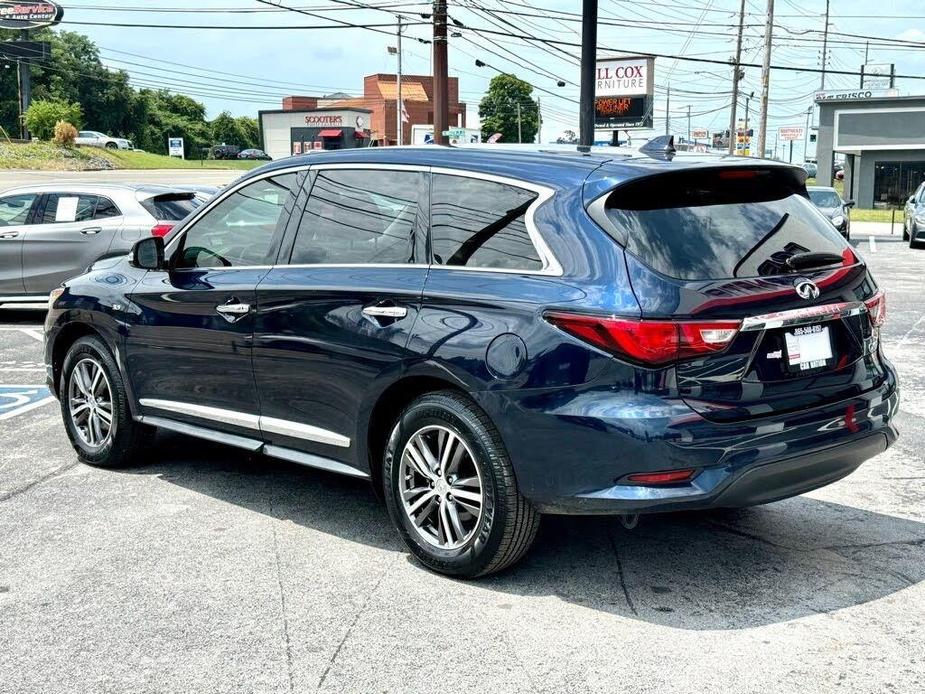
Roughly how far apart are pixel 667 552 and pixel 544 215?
167cm

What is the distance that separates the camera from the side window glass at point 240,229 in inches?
209

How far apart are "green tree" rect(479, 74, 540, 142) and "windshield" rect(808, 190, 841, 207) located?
10418 centimetres

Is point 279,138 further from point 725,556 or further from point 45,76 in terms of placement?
point 725,556

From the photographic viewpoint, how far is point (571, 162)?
4.38 metres

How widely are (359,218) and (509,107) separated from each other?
430 feet

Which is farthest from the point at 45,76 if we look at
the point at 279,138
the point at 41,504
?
the point at 41,504

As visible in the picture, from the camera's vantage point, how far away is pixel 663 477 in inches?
153

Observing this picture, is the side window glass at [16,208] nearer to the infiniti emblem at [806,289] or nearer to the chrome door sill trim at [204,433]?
the chrome door sill trim at [204,433]

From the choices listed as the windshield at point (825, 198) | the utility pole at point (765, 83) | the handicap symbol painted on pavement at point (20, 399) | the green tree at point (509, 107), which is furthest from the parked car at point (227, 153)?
the handicap symbol painted on pavement at point (20, 399)

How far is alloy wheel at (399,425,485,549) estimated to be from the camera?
4344mm

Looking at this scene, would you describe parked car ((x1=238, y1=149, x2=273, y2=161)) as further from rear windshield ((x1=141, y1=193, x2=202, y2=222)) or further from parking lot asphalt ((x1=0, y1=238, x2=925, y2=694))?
parking lot asphalt ((x1=0, y1=238, x2=925, y2=694))

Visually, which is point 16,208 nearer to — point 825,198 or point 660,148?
point 660,148

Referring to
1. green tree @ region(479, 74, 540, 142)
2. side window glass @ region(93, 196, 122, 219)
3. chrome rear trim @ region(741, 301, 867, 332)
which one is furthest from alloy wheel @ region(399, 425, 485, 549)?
green tree @ region(479, 74, 540, 142)

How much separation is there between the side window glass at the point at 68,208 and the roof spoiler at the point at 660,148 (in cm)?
942
